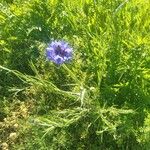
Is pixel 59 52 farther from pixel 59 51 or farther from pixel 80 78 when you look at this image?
pixel 80 78

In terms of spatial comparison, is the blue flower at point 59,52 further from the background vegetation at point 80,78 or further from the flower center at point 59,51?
the background vegetation at point 80,78

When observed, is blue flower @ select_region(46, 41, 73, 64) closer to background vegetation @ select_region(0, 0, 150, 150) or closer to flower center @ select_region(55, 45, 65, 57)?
flower center @ select_region(55, 45, 65, 57)

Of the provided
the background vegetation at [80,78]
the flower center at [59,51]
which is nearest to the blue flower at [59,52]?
the flower center at [59,51]

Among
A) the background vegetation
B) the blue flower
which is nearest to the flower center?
the blue flower

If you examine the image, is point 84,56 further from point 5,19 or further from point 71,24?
point 5,19

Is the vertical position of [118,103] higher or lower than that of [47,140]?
higher

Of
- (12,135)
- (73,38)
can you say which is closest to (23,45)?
(73,38)

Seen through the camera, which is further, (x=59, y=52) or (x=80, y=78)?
(x=80, y=78)

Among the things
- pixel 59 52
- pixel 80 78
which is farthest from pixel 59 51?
pixel 80 78
